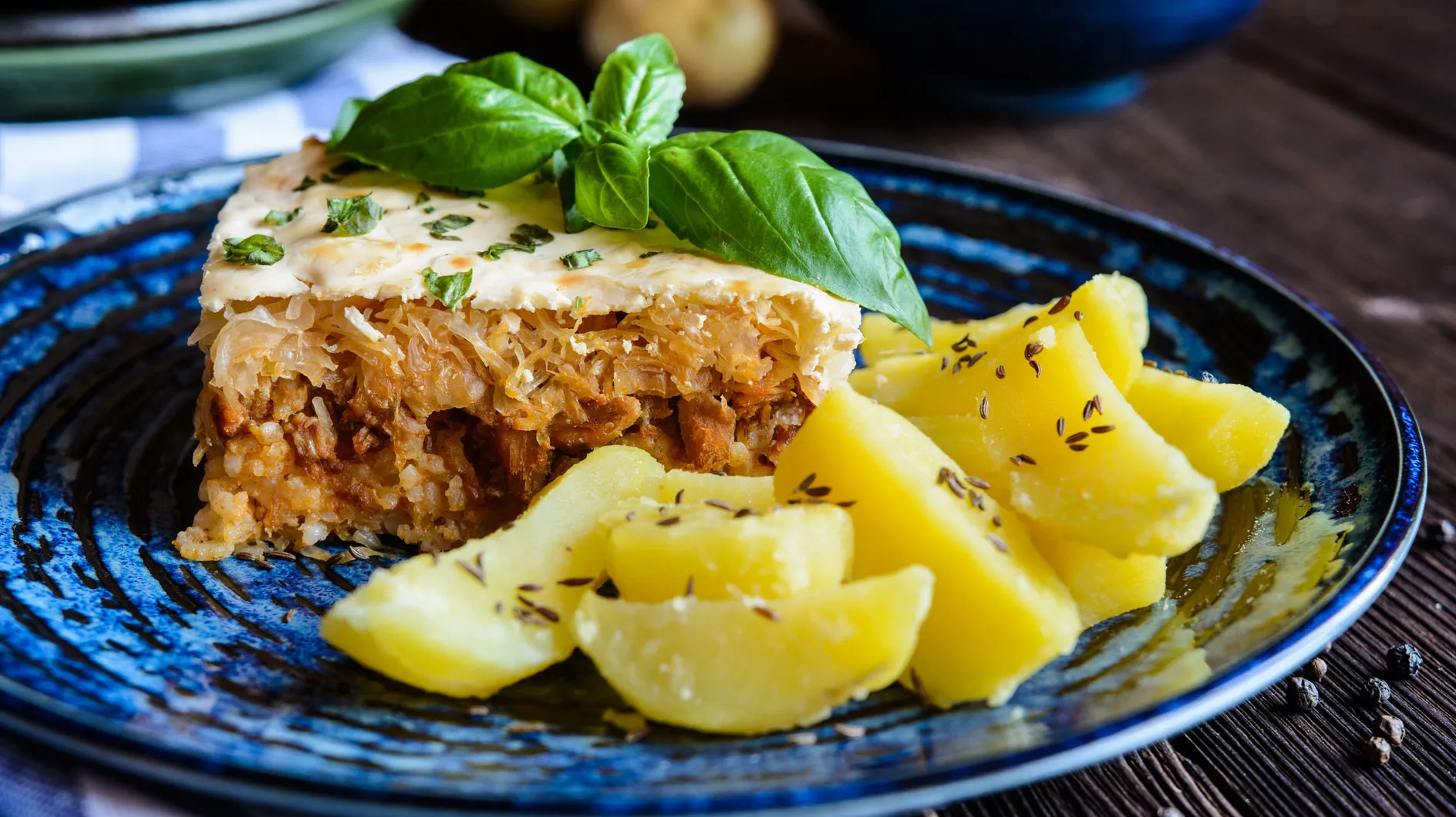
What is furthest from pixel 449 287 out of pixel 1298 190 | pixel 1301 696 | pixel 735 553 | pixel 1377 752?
pixel 1298 190

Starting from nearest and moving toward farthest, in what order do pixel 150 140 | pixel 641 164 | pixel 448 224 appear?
1. pixel 641 164
2. pixel 448 224
3. pixel 150 140

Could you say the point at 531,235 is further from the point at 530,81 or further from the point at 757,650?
the point at 757,650

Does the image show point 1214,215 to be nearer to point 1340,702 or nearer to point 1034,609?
point 1340,702

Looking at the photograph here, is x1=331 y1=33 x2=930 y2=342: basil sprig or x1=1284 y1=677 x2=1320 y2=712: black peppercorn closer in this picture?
x1=1284 y1=677 x2=1320 y2=712: black peppercorn

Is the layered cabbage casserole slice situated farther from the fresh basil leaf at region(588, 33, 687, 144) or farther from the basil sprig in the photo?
the fresh basil leaf at region(588, 33, 687, 144)

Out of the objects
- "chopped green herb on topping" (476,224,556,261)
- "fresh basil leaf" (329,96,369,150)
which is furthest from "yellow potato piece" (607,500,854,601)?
"fresh basil leaf" (329,96,369,150)
